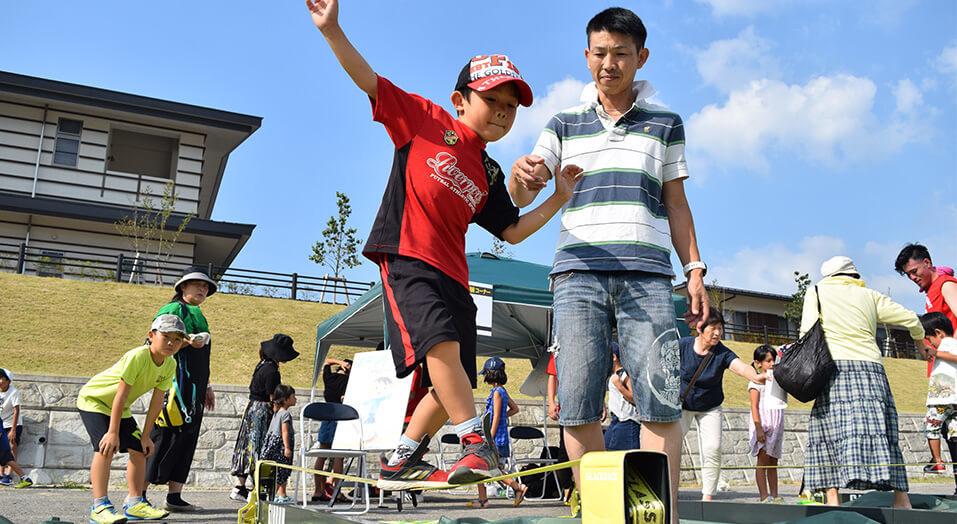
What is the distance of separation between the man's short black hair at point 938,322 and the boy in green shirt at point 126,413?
6.07 metres

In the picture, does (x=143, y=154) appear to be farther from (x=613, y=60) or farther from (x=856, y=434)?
(x=856, y=434)

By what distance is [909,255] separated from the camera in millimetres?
5887

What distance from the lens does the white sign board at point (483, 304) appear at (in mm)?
8680

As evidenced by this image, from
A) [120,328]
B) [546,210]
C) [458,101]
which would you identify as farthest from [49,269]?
[546,210]

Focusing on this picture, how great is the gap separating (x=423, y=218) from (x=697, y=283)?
1134 millimetres

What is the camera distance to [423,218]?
8.77ft

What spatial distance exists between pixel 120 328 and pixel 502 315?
30.2ft

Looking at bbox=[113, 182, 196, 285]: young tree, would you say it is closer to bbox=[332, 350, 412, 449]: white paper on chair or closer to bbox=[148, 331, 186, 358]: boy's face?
bbox=[332, 350, 412, 449]: white paper on chair

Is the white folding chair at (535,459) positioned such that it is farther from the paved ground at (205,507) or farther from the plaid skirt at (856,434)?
the plaid skirt at (856,434)

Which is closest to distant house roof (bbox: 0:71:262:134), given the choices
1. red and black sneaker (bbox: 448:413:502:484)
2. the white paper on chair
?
the white paper on chair

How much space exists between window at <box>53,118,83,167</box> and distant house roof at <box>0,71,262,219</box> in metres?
0.55

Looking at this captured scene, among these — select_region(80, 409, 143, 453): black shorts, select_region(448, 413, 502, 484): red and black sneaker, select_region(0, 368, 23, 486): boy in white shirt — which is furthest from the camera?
select_region(0, 368, 23, 486): boy in white shirt

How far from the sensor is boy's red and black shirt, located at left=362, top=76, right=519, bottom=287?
2.65 metres

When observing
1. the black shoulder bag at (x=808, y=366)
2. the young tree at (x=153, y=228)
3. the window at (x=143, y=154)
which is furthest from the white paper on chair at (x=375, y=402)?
the window at (x=143, y=154)
